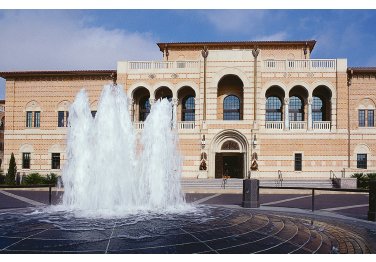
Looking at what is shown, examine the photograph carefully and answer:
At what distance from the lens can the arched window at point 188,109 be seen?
113 feet

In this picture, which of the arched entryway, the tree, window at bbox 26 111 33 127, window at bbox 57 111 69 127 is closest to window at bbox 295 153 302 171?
the arched entryway

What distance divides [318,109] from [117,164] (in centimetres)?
2523

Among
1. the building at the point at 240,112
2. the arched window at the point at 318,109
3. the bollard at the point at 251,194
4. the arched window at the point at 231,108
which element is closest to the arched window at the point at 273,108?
the building at the point at 240,112

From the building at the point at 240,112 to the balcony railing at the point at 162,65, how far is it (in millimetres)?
89

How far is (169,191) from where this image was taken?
14008 mm

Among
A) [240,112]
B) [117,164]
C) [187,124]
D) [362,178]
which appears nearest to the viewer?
[117,164]

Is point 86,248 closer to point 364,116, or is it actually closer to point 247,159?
point 247,159

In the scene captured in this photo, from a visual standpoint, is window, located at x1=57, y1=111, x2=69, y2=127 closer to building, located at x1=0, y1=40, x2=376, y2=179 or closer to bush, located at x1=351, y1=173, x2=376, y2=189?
building, located at x1=0, y1=40, x2=376, y2=179

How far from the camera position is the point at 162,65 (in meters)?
32.7

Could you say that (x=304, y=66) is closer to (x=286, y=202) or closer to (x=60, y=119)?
(x=286, y=202)

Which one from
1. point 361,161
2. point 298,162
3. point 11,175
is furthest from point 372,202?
point 11,175

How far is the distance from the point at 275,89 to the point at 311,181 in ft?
30.1

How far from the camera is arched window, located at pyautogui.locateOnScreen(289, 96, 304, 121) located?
3338 centimetres

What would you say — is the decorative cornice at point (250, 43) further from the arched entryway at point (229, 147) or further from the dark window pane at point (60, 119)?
the dark window pane at point (60, 119)
